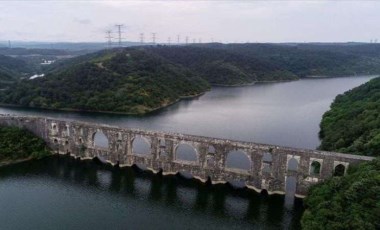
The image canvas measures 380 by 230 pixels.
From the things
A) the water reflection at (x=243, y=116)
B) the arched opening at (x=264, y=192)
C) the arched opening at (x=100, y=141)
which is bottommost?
the arched opening at (x=264, y=192)

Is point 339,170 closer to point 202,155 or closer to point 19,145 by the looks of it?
point 202,155

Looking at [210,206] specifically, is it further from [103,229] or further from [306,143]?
[306,143]

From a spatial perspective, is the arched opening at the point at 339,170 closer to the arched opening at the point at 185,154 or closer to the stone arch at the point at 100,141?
the arched opening at the point at 185,154

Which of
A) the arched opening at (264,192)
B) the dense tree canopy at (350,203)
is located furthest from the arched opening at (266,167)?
the dense tree canopy at (350,203)

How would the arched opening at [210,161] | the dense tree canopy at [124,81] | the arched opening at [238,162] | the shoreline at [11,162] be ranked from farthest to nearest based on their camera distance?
the dense tree canopy at [124,81] < the shoreline at [11,162] < the arched opening at [238,162] < the arched opening at [210,161]

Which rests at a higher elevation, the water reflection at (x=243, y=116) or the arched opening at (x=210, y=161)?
the arched opening at (x=210, y=161)

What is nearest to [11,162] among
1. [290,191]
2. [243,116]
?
[290,191]
